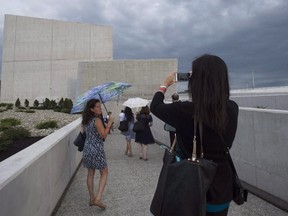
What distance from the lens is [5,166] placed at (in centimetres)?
351

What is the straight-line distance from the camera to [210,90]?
6.88ft

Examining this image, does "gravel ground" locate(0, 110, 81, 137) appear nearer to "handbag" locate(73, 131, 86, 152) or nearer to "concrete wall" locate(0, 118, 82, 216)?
"concrete wall" locate(0, 118, 82, 216)

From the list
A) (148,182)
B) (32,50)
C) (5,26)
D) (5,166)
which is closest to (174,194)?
(5,166)

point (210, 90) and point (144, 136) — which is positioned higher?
point (210, 90)

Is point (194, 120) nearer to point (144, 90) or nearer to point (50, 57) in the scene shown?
point (144, 90)

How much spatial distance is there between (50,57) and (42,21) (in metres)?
6.24

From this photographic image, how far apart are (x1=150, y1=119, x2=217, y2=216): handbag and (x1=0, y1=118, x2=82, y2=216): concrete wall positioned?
1.55m

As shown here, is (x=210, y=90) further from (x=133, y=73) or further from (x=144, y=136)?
(x=133, y=73)

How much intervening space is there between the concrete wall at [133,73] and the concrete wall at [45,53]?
16.2 metres

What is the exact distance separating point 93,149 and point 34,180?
1483 millimetres

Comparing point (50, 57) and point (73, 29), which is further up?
point (73, 29)

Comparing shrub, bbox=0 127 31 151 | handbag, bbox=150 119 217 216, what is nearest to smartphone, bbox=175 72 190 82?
handbag, bbox=150 119 217 216

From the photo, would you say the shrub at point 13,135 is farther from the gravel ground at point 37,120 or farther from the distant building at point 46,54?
the distant building at point 46,54

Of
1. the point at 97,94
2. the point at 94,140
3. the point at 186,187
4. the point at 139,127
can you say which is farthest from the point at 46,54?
the point at 186,187
